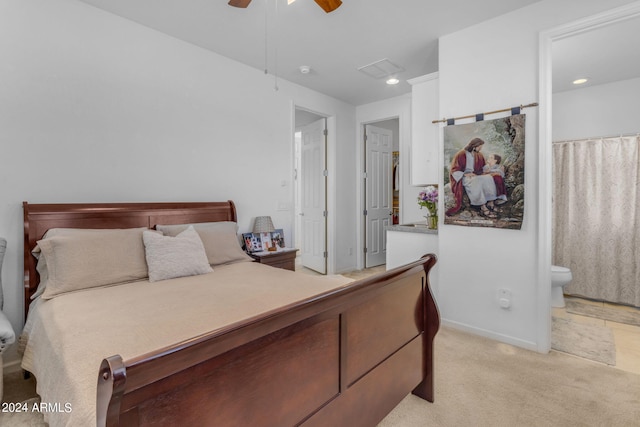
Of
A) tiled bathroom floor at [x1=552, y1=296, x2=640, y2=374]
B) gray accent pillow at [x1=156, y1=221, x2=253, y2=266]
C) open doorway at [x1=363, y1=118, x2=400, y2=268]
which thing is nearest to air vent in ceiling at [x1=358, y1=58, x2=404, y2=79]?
open doorway at [x1=363, y1=118, x2=400, y2=268]

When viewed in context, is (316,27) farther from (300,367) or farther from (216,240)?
(300,367)

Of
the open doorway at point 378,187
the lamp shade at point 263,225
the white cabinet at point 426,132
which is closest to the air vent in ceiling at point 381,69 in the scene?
the white cabinet at point 426,132

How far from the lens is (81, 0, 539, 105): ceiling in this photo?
2.41 m

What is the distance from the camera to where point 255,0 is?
2.34 m

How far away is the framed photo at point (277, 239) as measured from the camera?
11.3 feet

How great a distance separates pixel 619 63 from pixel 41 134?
522 centimetres

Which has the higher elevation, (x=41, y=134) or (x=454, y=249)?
(x=41, y=134)

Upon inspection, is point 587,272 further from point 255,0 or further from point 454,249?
point 255,0

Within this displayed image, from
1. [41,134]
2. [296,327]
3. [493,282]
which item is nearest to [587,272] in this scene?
[493,282]

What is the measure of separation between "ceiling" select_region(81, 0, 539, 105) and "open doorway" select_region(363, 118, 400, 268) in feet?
5.61

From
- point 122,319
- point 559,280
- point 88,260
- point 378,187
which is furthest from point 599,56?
point 88,260

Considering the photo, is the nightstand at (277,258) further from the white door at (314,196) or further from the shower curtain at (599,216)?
the shower curtain at (599,216)

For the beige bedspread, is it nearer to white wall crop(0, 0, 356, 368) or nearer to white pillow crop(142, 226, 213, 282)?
white pillow crop(142, 226, 213, 282)

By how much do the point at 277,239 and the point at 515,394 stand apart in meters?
2.46
